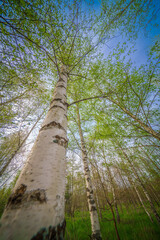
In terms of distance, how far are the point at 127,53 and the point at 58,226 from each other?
5655 mm

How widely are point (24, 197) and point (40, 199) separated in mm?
106

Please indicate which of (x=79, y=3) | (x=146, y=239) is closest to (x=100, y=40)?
(x=79, y=3)

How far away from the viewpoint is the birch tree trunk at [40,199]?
17.5 inches

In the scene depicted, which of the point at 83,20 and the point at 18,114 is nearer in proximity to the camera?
the point at 83,20

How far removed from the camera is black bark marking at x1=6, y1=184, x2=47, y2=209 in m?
0.55

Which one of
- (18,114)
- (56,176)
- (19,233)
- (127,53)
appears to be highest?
(127,53)

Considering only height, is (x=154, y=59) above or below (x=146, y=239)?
→ above

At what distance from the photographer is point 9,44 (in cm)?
222

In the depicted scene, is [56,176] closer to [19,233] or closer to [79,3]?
[19,233]

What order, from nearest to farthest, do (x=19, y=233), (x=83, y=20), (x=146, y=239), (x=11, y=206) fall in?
(x=19, y=233)
(x=11, y=206)
(x=83, y=20)
(x=146, y=239)

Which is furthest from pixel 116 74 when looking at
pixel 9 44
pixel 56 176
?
pixel 56 176

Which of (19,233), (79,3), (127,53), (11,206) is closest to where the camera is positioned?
(19,233)

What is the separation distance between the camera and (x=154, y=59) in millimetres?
3221

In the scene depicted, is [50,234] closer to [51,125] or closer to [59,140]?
[59,140]
